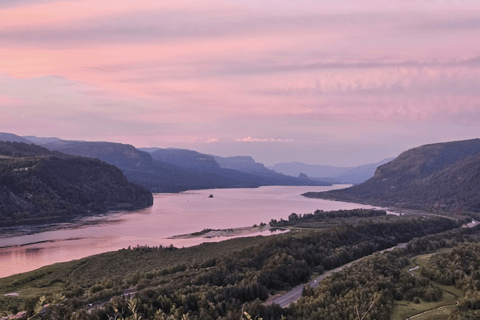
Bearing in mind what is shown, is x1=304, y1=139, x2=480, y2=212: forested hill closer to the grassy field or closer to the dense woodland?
the dense woodland

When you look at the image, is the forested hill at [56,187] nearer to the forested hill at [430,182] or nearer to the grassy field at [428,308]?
the forested hill at [430,182]

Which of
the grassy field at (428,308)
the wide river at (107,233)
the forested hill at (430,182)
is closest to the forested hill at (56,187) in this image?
the wide river at (107,233)

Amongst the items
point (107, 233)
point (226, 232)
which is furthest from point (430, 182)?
point (107, 233)

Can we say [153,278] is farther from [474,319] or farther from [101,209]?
[101,209]

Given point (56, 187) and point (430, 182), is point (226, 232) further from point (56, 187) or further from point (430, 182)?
point (430, 182)

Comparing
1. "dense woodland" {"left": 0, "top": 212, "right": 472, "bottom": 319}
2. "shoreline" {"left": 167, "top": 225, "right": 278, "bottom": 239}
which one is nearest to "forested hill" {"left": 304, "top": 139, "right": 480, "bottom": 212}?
"shoreline" {"left": 167, "top": 225, "right": 278, "bottom": 239}

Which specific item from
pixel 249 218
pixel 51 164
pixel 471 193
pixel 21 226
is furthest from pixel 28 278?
pixel 471 193
